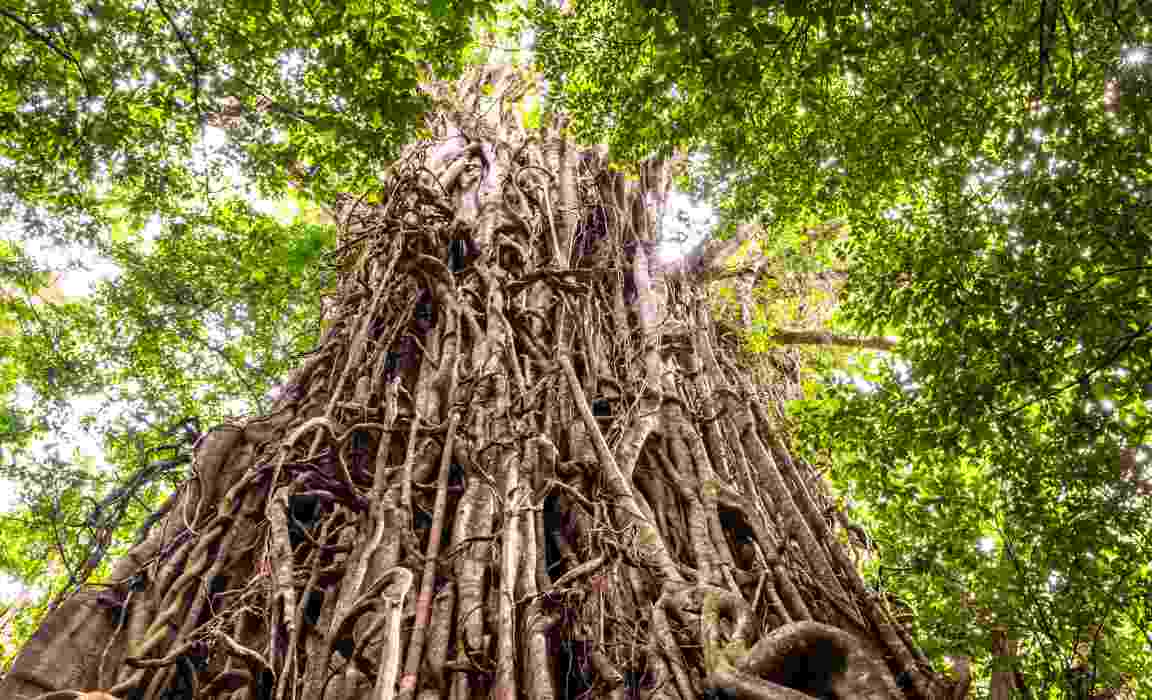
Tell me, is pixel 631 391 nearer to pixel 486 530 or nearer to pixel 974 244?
pixel 486 530

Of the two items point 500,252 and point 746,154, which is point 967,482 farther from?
point 500,252

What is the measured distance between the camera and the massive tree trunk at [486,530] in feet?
6.70

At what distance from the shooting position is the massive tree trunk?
204cm

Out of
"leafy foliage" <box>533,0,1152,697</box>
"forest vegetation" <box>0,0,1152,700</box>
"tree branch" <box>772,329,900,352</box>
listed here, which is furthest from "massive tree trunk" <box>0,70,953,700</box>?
"tree branch" <box>772,329,900,352</box>

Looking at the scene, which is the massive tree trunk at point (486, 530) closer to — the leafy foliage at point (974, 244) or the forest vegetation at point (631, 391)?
the forest vegetation at point (631, 391)

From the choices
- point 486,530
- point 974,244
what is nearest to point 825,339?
point 974,244

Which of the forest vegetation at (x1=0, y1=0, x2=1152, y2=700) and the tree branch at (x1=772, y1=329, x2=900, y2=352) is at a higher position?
the tree branch at (x1=772, y1=329, x2=900, y2=352)

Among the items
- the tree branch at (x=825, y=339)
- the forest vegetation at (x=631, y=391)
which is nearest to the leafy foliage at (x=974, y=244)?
the forest vegetation at (x=631, y=391)

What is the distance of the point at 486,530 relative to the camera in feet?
8.29

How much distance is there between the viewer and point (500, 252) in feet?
13.6

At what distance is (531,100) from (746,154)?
3588 mm

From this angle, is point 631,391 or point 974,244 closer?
point 974,244

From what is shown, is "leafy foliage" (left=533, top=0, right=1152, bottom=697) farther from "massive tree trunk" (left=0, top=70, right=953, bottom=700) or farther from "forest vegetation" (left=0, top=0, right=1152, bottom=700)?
"massive tree trunk" (left=0, top=70, right=953, bottom=700)

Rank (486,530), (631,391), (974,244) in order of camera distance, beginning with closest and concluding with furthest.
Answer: (486,530), (974,244), (631,391)
